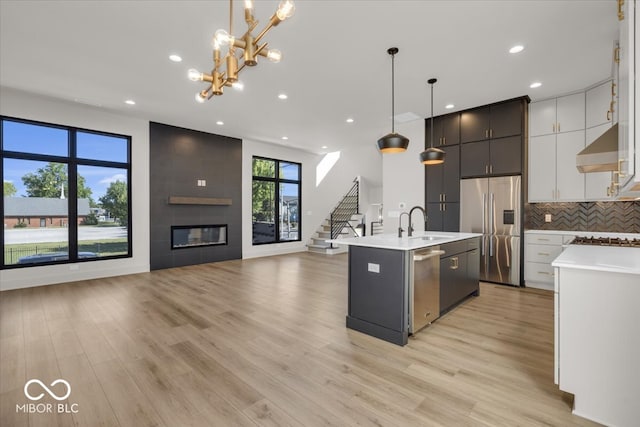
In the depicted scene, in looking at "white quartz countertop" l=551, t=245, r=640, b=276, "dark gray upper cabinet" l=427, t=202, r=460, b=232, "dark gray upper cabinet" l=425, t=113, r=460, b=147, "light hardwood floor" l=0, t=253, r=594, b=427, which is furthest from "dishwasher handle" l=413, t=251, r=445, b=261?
"dark gray upper cabinet" l=425, t=113, r=460, b=147

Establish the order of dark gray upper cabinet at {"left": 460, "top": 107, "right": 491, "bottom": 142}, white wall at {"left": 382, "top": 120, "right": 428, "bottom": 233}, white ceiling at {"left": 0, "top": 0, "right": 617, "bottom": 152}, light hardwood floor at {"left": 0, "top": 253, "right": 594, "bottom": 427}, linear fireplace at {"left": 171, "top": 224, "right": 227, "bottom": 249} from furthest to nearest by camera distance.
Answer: linear fireplace at {"left": 171, "top": 224, "right": 227, "bottom": 249} < white wall at {"left": 382, "top": 120, "right": 428, "bottom": 233} < dark gray upper cabinet at {"left": 460, "top": 107, "right": 491, "bottom": 142} < white ceiling at {"left": 0, "top": 0, "right": 617, "bottom": 152} < light hardwood floor at {"left": 0, "top": 253, "right": 594, "bottom": 427}

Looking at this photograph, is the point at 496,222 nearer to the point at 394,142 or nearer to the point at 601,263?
the point at 394,142

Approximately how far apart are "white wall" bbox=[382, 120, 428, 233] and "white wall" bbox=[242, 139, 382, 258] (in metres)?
2.35

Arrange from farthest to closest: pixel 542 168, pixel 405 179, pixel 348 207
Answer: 1. pixel 348 207
2. pixel 405 179
3. pixel 542 168

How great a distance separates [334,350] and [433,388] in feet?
2.92

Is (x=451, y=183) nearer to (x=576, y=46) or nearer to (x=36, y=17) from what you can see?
(x=576, y=46)

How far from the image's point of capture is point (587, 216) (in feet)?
15.1

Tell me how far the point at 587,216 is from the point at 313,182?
6.77 m

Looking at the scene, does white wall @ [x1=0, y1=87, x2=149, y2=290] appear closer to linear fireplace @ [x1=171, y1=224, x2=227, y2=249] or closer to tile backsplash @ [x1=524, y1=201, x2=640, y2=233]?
linear fireplace @ [x1=171, y1=224, x2=227, y2=249]

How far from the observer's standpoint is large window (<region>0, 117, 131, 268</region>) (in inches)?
185

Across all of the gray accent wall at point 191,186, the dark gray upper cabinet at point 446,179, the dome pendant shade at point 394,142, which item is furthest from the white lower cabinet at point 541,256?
the gray accent wall at point 191,186

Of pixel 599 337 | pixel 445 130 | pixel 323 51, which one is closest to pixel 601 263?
pixel 599 337

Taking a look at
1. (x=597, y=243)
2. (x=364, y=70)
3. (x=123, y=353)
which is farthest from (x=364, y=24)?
(x=123, y=353)

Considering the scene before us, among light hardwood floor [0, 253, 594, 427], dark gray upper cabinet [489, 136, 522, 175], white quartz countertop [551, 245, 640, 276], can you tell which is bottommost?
light hardwood floor [0, 253, 594, 427]
